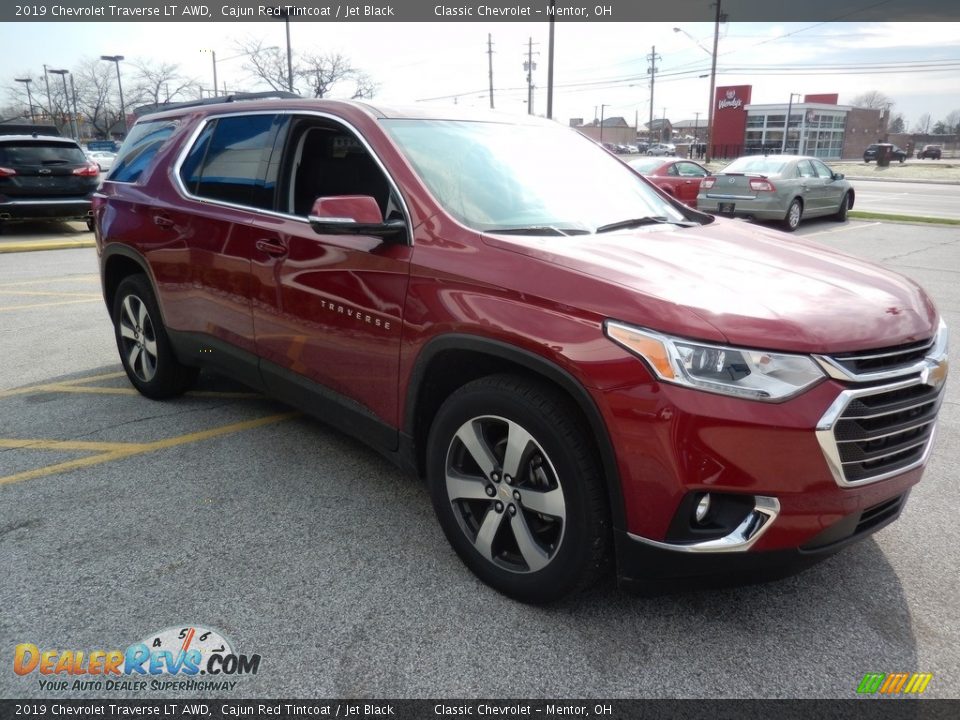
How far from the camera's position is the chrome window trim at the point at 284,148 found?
3.07 m

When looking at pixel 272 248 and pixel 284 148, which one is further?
pixel 284 148

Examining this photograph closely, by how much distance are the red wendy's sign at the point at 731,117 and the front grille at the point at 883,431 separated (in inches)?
3386

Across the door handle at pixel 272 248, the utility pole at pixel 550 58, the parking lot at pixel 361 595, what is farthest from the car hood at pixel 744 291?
the utility pole at pixel 550 58

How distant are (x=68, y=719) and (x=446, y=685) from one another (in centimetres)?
112

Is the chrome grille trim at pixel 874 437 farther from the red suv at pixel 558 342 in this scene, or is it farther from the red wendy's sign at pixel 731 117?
the red wendy's sign at pixel 731 117

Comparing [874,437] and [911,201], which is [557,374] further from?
[911,201]

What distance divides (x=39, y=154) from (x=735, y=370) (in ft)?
49.0

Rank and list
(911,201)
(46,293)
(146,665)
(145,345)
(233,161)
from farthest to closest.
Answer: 1. (911,201)
2. (46,293)
3. (145,345)
4. (233,161)
5. (146,665)

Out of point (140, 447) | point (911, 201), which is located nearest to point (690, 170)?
point (911, 201)

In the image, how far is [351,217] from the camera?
2.90 metres

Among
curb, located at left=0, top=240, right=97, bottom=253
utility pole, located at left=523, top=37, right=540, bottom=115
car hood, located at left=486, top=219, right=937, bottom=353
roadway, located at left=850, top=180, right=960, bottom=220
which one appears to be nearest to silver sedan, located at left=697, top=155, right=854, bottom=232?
roadway, located at left=850, top=180, right=960, bottom=220

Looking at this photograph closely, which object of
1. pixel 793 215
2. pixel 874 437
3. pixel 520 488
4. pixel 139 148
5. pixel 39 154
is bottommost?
pixel 793 215

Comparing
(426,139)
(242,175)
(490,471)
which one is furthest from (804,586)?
(242,175)

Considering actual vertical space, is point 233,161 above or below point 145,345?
above
